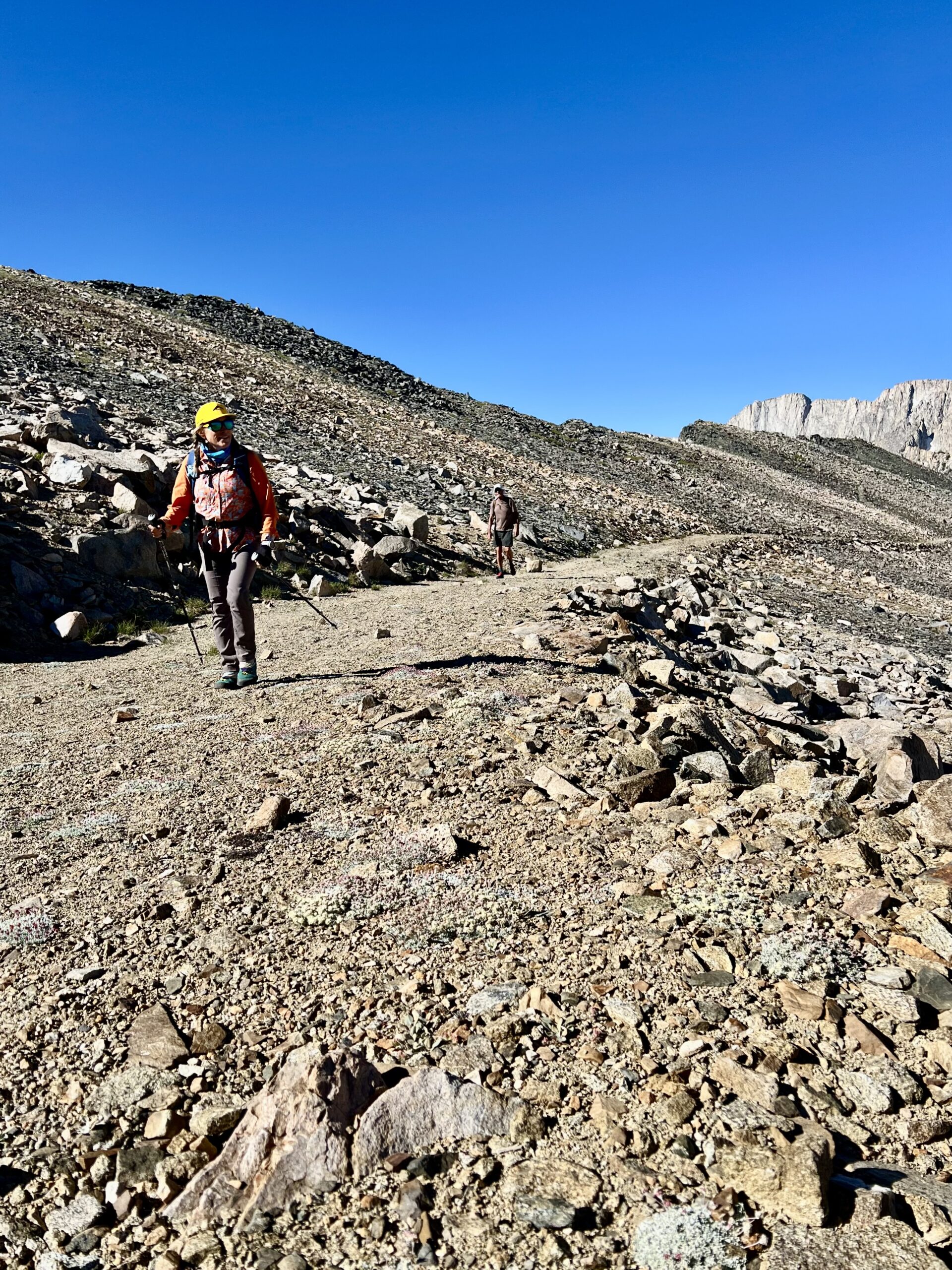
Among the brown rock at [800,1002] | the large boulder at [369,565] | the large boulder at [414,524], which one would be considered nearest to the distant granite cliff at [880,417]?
the large boulder at [414,524]

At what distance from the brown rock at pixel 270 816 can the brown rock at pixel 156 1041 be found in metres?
1.75

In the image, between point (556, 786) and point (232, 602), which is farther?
point (232, 602)

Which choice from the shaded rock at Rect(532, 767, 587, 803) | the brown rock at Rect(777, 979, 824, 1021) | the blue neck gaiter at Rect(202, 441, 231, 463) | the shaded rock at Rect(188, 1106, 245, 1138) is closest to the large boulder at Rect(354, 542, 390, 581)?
the blue neck gaiter at Rect(202, 441, 231, 463)

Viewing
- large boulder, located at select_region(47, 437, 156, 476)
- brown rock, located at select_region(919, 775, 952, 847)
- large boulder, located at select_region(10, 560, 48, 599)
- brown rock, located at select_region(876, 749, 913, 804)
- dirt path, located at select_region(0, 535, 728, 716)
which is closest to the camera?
brown rock, located at select_region(919, 775, 952, 847)

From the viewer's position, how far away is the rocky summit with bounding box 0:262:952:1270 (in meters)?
2.35

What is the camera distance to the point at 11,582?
37.7 ft

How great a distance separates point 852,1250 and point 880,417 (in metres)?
160

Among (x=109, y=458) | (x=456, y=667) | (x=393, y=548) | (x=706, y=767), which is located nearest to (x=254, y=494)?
(x=456, y=667)

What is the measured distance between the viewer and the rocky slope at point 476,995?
2334mm

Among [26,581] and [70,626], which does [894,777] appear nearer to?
[70,626]

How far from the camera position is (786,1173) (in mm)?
2332

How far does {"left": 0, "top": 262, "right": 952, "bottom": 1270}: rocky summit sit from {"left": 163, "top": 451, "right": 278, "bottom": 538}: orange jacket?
183cm

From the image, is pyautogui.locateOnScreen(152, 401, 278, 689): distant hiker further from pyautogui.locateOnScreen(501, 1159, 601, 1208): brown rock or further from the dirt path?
pyautogui.locateOnScreen(501, 1159, 601, 1208): brown rock

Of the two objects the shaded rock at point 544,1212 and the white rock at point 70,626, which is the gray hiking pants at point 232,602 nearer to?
the white rock at point 70,626
